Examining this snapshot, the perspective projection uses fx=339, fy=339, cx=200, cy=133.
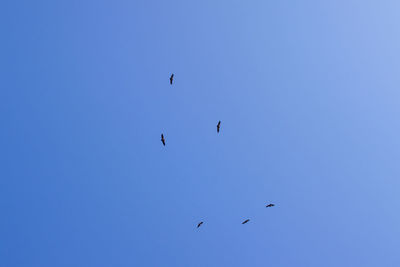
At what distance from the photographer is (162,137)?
2088cm

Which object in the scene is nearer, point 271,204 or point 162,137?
point 162,137

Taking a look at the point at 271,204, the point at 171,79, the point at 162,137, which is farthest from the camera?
the point at 271,204

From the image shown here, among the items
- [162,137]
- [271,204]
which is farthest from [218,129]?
[271,204]

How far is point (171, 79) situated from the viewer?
74.3ft

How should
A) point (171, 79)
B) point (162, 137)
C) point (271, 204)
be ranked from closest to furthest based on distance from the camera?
point (162, 137) → point (171, 79) → point (271, 204)

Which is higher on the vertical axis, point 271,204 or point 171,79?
point 171,79

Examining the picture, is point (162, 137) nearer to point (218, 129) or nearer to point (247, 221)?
point (218, 129)

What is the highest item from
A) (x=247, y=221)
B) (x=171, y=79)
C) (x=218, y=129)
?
(x=171, y=79)

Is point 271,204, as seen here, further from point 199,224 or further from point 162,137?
point 162,137

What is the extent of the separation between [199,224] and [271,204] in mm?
5681

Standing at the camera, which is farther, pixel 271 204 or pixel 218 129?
pixel 271 204

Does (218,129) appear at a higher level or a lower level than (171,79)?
lower

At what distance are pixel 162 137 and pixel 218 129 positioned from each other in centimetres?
366

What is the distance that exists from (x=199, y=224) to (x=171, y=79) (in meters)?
11.2
